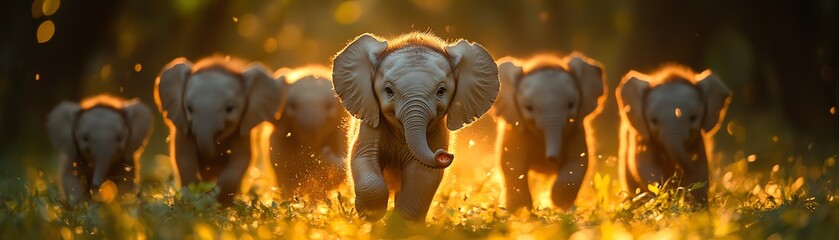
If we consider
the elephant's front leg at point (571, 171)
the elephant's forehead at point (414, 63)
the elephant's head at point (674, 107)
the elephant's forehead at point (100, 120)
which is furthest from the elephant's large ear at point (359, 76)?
the elephant's forehead at point (100, 120)

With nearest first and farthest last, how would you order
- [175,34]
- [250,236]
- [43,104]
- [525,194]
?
1. [250,236]
2. [525,194]
3. [43,104]
4. [175,34]

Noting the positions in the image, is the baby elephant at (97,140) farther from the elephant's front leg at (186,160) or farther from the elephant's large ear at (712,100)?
the elephant's large ear at (712,100)

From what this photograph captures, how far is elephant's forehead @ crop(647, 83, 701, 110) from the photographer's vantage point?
463 inches

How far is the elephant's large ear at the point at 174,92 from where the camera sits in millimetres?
12516

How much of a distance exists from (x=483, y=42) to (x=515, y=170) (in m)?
7.48

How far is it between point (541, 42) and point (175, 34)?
4.57 m

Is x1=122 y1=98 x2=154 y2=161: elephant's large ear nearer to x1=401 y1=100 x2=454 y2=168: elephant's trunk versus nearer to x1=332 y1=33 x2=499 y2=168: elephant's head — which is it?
x1=332 y1=33 x2=499 y2=168: elephant's head

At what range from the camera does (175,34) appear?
20406 mm

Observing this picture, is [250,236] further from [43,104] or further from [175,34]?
[175,34]

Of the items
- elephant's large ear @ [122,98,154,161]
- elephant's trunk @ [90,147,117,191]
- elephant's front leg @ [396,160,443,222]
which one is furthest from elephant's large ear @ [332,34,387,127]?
elephant's large ear @ [122,98,154,161]

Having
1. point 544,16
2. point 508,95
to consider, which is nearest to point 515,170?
point 508,95

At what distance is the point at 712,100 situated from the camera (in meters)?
12.0

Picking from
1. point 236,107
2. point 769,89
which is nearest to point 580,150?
point 236,107

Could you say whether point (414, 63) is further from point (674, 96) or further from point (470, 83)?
point (674, 96)
